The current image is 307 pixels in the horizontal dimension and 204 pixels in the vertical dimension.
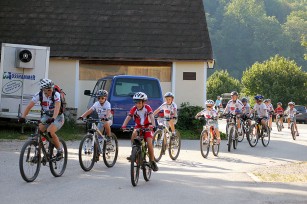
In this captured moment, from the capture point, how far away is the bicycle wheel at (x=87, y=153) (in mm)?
Result: 13078

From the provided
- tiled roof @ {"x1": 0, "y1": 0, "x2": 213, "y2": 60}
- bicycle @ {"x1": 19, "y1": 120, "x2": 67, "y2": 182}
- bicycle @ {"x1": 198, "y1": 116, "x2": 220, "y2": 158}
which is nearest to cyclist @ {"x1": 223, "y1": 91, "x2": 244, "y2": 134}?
bicycle @ {"x1": 198, "y1": 116, "x2": 220, "y2": 158}

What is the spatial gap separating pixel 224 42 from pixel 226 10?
14857mm

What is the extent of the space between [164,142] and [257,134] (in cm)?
640

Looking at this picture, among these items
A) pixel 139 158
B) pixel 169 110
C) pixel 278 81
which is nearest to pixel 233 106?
pixel 169 110

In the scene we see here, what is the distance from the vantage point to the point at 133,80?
2203cm

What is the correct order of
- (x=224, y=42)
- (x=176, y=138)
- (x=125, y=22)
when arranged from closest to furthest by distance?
1. (x=176, y=138)
2. (x=125, y=22)
3. (x=224, y=42)

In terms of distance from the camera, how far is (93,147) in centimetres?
1324

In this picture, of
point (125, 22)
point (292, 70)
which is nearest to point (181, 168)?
point (125, 22)

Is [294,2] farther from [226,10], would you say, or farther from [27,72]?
[27,72]

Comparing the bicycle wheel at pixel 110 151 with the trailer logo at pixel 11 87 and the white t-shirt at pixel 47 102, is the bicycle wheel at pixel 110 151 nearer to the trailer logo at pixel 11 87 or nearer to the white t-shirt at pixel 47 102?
the white t-shirt at pixel 47 102

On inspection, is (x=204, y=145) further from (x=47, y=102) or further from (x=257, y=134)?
(x=47, y=102)

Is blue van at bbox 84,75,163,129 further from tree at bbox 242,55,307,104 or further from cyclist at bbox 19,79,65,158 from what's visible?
tree at bbox 242,55,307,104

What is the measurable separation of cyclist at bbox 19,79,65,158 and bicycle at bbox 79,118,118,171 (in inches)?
34.6

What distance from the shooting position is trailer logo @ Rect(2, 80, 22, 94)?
72.7 ft
